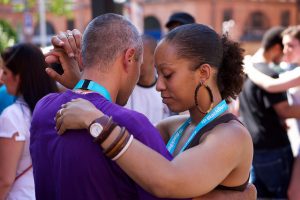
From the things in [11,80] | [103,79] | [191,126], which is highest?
[103,79]

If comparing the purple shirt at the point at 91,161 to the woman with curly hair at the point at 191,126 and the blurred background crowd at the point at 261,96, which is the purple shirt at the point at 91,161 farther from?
the blurred background crowd at the point at 261,96

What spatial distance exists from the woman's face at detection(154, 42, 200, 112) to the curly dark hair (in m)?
0.03

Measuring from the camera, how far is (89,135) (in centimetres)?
181

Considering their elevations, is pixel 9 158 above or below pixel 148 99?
above

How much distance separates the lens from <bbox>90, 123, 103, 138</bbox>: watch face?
171cm

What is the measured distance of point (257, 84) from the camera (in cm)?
486

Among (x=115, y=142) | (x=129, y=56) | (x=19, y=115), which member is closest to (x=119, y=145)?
(x=115, y=142)

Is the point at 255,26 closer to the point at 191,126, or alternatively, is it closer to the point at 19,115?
the point at 19,115

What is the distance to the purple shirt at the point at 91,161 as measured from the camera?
5.82 ft

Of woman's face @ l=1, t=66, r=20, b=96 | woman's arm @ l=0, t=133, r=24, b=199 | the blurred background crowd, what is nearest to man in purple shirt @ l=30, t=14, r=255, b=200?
woman's arm @ l=0, t=133, r=24, b=199

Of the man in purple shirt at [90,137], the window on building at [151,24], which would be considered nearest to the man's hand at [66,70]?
the man in purple shirt at [90,137]

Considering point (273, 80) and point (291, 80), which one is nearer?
point (291, 80)

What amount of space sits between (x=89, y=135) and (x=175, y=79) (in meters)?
0.49

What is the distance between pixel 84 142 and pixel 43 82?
1.64m
